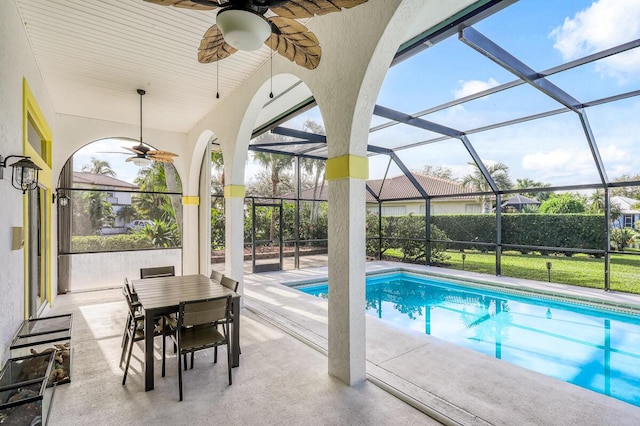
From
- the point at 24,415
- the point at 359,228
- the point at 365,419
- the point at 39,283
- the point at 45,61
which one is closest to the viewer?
the point at 24,415

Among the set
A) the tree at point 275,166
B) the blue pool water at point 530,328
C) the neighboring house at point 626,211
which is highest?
the tree at point 275,166

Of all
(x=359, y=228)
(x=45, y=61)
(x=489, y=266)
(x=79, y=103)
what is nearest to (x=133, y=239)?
(x=79, y=103)

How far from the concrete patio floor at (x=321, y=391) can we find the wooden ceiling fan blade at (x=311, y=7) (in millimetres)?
2809

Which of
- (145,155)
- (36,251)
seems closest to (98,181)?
(36,251)

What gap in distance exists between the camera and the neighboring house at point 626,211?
643cm

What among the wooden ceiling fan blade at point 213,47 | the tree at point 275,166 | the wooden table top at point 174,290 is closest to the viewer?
the wooden ceiling fan blade at point 213,47

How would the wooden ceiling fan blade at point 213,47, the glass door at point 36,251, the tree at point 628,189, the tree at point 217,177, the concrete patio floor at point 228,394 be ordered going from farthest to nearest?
1. the tree at point 217,177
2. the tree at point 628,189
3. the glass door at point 36,251
4. the concrete patio floor at point 228,394
5. the wooden ceiling fan blade at point 213,47

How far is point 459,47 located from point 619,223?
5.83 meters

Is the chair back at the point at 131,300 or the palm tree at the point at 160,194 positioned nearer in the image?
the chair back at the point at 131,300

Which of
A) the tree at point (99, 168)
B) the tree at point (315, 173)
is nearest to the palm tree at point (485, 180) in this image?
the tree at point (315, 173)

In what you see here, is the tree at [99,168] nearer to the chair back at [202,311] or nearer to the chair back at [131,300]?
the chair back at [131,300]

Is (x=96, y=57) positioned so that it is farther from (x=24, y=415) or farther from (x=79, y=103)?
(x=24, y=415)

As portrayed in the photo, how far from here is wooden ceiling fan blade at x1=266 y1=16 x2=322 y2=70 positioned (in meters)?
1.86

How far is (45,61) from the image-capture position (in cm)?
409
